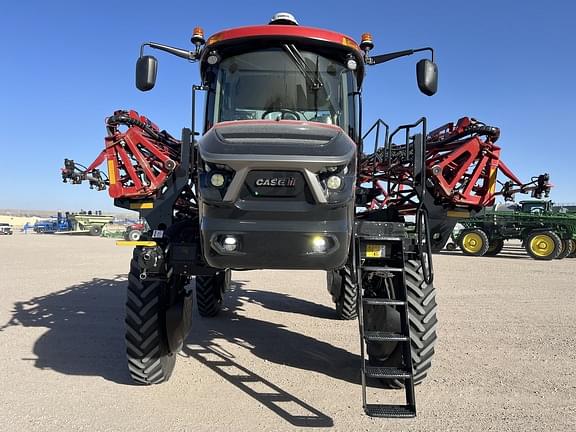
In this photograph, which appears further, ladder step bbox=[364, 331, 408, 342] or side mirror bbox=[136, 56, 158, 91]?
side mirror bbox=[136, 56, 158, 91]

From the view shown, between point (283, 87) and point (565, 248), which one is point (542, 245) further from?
point (283, 87)

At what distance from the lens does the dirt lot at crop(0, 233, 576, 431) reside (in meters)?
3.50

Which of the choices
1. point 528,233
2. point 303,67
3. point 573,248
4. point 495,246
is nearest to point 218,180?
point 303,67

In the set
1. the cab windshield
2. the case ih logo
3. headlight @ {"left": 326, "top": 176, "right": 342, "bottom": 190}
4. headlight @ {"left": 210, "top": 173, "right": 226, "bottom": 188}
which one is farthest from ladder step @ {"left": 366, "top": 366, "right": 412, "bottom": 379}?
the cab windshield

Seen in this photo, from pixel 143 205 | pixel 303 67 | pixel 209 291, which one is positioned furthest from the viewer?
pixel 209 291

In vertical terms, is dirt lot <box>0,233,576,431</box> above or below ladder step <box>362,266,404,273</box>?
below

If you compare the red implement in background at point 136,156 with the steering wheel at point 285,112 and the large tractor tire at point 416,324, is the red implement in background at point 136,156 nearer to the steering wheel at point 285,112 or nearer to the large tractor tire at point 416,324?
the steering wheel at point 285,112

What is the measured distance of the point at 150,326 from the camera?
4.06 m

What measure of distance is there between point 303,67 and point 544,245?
18477mm

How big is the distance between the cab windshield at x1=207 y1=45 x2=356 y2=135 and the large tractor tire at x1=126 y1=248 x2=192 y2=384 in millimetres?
1641

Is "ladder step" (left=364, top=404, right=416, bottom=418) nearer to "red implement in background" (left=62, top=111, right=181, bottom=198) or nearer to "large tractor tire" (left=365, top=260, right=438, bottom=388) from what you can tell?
"large tractor tire" (left=365, top=260, right=438, bottom=388)

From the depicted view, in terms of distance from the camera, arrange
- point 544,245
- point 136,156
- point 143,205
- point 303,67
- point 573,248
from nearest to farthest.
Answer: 1. point 303,67
2. point 143,205
3. point 136,156
4. point 544,245
5. point 573,248

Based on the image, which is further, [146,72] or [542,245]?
[542,245]

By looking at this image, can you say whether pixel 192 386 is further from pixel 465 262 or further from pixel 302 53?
pixel 465 262
